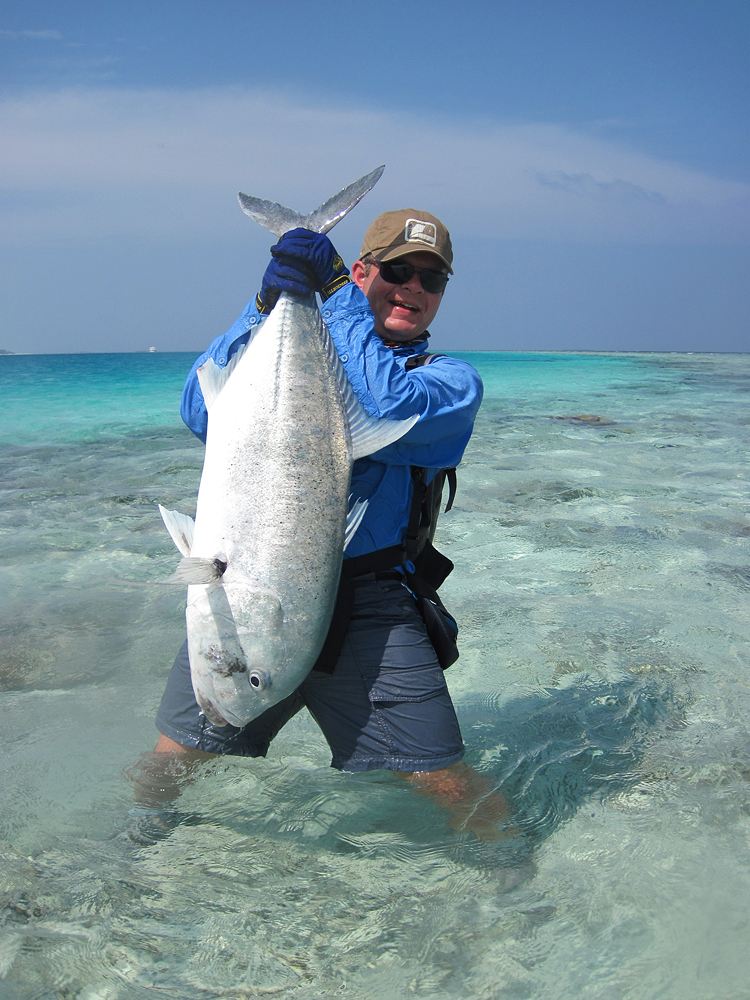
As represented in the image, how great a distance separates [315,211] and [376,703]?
1.73m

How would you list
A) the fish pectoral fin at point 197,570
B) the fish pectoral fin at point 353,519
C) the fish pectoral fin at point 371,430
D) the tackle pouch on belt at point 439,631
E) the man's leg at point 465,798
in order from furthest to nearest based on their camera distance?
1. the tackle pouch on belt at point 439,631
2. the man's leg at point 465,798
3. the fish pectoral fin at point 353,519
4. the fish pectoral fin at point 371,430
5. the fish pectoral fin at point 197,570

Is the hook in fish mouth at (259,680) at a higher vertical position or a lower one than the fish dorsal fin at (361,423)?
lower

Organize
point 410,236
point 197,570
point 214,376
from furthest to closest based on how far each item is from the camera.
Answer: point 410,236, point 214,376, point 197,570

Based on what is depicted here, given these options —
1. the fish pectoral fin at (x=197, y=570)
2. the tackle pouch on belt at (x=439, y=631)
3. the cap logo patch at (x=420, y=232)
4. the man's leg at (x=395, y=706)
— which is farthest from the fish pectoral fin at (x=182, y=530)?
the cap logo patch at (x=420, y=232)

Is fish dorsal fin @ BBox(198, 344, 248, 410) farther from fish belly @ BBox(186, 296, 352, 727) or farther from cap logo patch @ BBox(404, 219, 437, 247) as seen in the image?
cap logo patch @ BBox(404, 219, 437, 247)

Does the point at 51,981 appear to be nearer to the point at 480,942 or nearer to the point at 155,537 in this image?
the point at 480,942

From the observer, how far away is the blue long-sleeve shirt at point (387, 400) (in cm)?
235

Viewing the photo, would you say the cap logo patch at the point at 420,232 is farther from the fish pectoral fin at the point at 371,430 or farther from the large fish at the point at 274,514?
the fish pectoral fin at the point at 371,430

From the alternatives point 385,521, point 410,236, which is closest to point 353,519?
point 385,521

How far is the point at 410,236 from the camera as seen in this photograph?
265 cm

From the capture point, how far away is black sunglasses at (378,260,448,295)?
2.67 m

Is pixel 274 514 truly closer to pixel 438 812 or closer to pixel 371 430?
pixel 371 430

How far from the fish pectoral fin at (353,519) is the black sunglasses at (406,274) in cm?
83

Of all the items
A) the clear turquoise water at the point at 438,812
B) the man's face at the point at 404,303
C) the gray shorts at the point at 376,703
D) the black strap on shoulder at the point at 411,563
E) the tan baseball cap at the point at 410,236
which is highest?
the tan baseball cap at the point at 410,236
